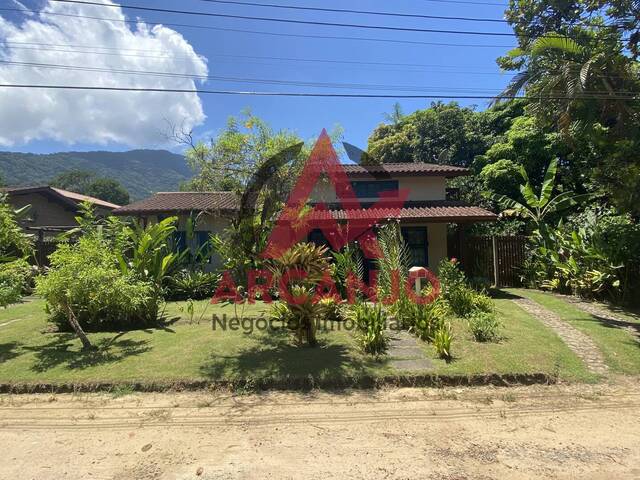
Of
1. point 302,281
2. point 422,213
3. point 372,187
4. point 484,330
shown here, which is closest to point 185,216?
point 372,187

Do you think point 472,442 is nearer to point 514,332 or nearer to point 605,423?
point 605,423

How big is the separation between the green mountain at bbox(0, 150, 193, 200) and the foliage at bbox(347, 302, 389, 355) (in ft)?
250

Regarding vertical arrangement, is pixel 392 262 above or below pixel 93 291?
above

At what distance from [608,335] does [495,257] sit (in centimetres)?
623

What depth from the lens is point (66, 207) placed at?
2534cm

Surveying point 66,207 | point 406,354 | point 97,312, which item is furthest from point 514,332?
point 66,207

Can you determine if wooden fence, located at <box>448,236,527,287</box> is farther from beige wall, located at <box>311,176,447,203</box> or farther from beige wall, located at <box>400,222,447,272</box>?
beige wall, located at <box>311,176,447,203</box>

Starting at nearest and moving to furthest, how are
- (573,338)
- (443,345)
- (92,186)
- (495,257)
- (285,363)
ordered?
(285,363) → (443,345) → (573,338) → (495,257) → (92,186)

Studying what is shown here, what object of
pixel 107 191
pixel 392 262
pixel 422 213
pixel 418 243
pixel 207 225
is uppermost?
pixel 107 191

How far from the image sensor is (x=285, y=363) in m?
6.15

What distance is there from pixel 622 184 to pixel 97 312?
43.0 ft

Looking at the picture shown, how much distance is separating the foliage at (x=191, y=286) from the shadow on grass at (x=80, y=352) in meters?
4.15

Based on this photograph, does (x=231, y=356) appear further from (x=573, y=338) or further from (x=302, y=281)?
(x=573, y=338)

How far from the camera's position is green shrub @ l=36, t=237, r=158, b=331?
6933 mm
